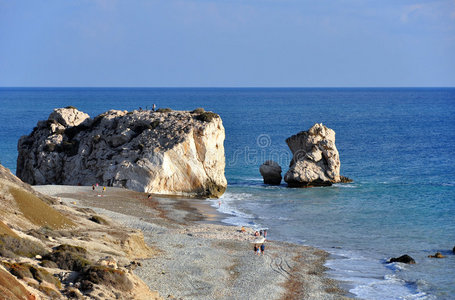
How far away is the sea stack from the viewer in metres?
59.0

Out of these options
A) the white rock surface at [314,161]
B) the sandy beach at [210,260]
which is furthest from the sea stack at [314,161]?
the sandy beach at [210,260]

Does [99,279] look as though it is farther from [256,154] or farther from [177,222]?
[256,154]

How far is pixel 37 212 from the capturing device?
30000mm

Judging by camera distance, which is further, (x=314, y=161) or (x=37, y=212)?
(x=314, y=161)

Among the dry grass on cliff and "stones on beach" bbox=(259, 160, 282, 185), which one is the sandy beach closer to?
the dry grass on cliff

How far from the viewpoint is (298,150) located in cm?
6188

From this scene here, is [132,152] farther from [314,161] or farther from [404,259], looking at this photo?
[404,259]

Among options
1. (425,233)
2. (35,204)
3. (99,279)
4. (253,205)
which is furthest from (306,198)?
(99,279)

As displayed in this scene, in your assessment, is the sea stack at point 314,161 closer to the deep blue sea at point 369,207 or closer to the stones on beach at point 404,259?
the deep blue sea at point 369,207

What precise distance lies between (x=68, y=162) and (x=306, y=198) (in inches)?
945

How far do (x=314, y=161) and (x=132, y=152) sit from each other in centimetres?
1952

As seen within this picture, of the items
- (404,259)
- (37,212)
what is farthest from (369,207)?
(37,212)

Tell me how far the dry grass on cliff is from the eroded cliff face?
20894 millimetres

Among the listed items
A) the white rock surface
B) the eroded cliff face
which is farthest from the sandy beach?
the white rock surface
